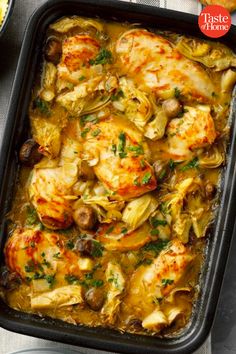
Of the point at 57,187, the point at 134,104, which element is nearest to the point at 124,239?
the point at 57,187

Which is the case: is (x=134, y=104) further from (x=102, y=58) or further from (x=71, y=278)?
(x=71, y=278)

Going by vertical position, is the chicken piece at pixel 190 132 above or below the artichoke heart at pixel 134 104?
below

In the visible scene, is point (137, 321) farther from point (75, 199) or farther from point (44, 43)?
point (44, 43)

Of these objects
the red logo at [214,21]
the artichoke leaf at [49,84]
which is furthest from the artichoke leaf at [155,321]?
the red logo at [214,21]

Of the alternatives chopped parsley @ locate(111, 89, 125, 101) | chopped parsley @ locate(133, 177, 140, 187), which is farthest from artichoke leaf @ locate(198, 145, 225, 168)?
chopped parsley @ locate(111, 89, 125, 101)

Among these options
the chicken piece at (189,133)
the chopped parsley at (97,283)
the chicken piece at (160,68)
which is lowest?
the chopped parsley at (97,283)

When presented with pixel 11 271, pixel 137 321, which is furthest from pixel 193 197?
pixel 11 271

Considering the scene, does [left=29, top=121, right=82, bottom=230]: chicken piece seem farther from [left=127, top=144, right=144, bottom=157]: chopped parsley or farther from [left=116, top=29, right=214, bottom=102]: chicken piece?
[left=116, top=29, right=214, bottom=102]: chicken piece

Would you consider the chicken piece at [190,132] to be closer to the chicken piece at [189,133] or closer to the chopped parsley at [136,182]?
the chicken piece at [189,133]
